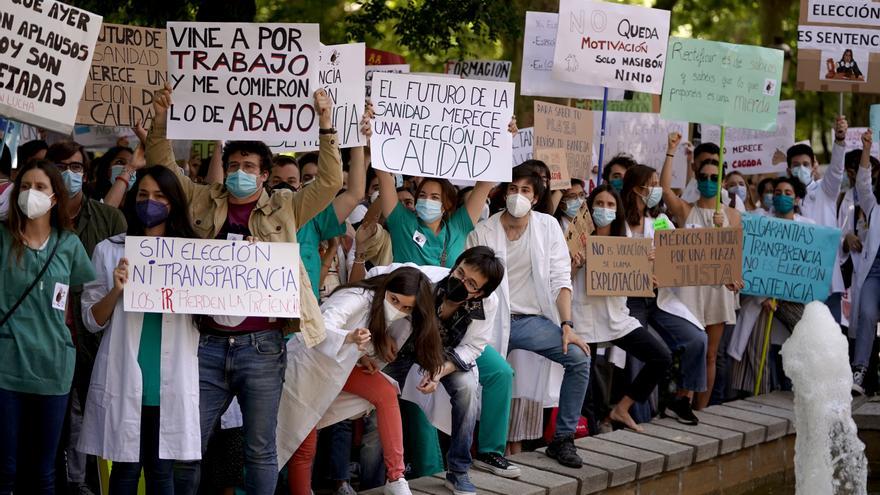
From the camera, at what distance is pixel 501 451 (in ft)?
26.2

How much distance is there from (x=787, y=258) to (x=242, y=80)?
5.28m

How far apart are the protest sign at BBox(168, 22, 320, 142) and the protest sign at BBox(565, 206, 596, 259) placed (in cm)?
274

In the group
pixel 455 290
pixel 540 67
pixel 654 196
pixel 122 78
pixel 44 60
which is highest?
pixel 540 67

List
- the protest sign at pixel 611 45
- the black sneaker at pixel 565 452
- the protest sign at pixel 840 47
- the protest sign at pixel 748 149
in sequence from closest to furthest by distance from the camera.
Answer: the black sneaker at pixel 565 452 < the protest sign at pixel 611 45 < the protest sign at pixel 840 47 < the protest sign at pixel 748 149

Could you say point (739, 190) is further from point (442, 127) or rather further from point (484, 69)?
point (442, 127)

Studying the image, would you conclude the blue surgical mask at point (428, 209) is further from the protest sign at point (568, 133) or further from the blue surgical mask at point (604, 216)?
the protest sign at point (568, 133)

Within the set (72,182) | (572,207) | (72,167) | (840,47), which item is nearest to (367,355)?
(72,182)

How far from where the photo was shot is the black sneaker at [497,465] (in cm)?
784

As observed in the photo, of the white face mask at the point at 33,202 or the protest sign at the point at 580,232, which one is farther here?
the protest sign at the point at 580,232

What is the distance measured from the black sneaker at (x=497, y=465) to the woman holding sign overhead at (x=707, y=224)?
2858mm

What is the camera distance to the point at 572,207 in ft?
30.9

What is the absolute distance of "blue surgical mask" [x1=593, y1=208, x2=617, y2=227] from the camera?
933 cm

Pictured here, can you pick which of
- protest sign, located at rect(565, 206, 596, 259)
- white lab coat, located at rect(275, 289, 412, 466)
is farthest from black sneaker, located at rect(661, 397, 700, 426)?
white lab coat, located at rect(275, 289, 412, 466)

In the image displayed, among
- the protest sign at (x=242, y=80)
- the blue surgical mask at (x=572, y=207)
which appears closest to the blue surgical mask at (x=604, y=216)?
the blue surgical mask at (x=572, y=207)
